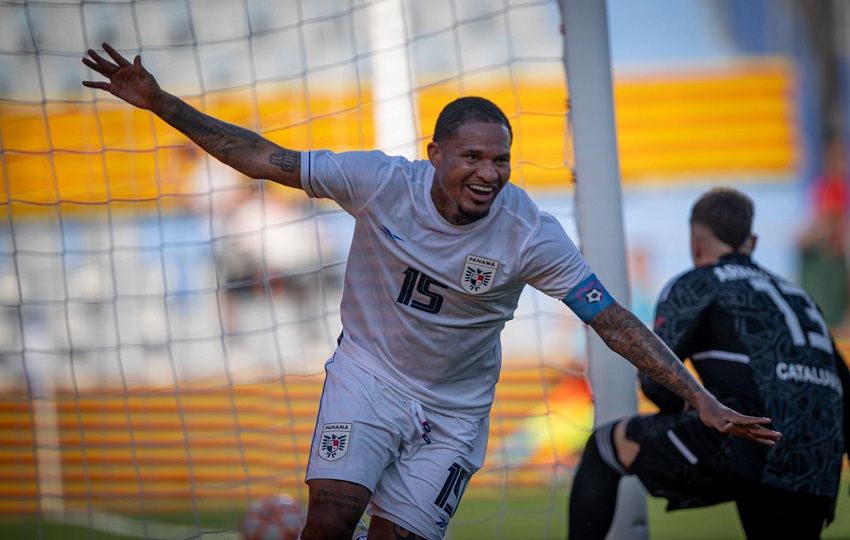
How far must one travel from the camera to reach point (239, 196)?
8.74 meters

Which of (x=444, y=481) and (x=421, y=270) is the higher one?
(x=421, y=270)

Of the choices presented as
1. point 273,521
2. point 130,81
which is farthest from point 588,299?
point 273,521

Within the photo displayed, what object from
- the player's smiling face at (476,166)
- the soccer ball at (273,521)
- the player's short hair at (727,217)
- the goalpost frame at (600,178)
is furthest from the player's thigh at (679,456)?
the soccer ball at (273,521)

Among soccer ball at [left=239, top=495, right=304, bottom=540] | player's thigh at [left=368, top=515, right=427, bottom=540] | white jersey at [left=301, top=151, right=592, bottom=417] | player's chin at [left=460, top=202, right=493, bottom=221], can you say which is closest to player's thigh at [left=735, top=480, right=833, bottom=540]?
white jersey at [left=301, top=151, right=592, bottom=417]

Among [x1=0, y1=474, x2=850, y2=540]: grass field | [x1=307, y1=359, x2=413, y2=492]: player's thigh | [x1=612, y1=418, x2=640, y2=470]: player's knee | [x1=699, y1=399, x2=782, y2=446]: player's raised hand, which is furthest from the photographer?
[x1=0, y1=474, x2=850, y2=540]: grass field

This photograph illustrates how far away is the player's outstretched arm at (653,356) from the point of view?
11.3ft

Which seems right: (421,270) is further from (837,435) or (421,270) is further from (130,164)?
(130,164)

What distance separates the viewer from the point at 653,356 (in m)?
3.53

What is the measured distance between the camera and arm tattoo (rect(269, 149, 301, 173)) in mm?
3586

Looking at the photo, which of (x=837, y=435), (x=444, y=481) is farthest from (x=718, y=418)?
(x=837, y=435)

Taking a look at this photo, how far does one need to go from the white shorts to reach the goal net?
A: 1.58m

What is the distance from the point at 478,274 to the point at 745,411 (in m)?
1.47

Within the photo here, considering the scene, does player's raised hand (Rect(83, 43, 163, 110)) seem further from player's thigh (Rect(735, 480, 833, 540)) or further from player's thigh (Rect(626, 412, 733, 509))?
player's thigh (Rect(735, 480, 833, 540))

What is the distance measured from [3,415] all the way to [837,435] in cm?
717
